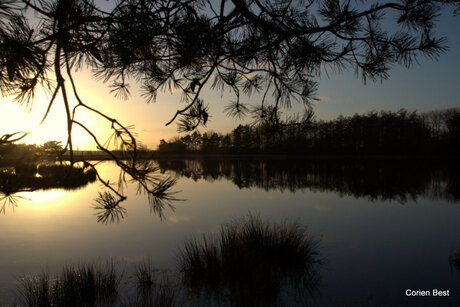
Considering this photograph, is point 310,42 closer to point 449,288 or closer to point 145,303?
point 145,303

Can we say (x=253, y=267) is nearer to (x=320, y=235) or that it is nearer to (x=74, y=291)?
(x=74, y=291)

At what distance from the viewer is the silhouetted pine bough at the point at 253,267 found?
359 cm

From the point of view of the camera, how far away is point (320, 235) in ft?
22.0

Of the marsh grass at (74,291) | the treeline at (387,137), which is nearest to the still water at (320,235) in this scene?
the marsh grass at (74,291)

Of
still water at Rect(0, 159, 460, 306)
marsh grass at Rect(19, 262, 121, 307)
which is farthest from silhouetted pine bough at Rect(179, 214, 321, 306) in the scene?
marsh grass at Rect(19, 262, 121, 307)

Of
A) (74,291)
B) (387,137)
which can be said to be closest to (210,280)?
(74,291)

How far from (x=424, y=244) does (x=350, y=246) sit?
5.16 ft

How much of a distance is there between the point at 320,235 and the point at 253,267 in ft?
10.7

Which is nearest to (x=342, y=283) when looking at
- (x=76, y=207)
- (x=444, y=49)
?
(x=444, y=49)

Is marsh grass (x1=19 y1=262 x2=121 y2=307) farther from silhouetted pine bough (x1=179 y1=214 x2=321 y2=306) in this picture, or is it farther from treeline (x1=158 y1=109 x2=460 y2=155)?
treeline (x1=158 y1=109 x2=460 y2=155)

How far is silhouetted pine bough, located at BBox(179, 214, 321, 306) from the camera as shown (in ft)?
11.8

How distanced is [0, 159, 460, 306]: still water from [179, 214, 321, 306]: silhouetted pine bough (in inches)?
10.3

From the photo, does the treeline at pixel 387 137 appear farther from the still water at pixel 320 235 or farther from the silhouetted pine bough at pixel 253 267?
the silhouetted pine bough at pixel 253 267

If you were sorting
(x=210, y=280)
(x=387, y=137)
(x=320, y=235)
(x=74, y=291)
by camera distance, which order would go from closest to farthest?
(x=74, y=291)
(x=210, y=280)
(x=320, y=235)
(x=387, y=137)
